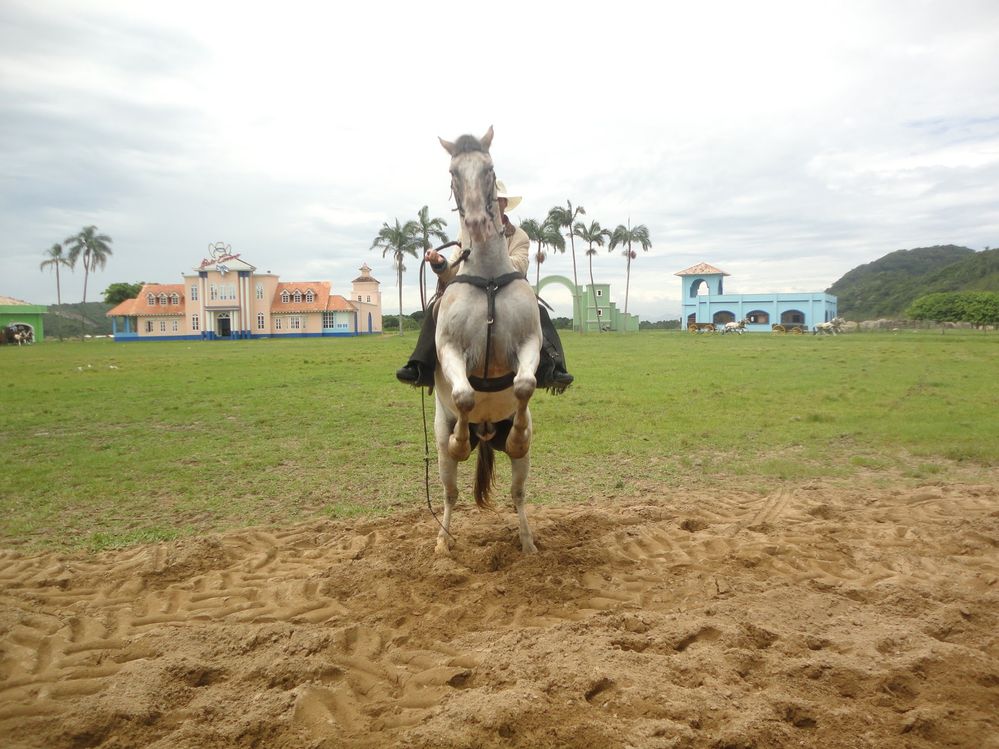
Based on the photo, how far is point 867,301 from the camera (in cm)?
11038

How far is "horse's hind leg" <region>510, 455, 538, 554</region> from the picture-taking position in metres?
6.46

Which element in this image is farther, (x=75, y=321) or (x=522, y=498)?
(x=75, y=321)

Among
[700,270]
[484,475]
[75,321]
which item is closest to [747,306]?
[700,270]

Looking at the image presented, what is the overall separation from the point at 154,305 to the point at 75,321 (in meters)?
49.1

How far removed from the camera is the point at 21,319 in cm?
6838

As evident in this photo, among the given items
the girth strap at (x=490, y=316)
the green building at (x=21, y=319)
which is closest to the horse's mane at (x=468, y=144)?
the girth strap at (x=490, y=316)

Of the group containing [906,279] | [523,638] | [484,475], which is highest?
[906,279]

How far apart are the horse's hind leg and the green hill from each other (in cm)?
10607

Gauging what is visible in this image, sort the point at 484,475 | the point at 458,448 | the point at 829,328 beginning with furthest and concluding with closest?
the point at 829,328, the point at 484,475, the point at 458,448

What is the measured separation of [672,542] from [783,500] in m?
2.29

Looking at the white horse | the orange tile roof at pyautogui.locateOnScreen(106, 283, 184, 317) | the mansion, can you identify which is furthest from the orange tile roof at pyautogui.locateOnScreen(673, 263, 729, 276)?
the orange tile roof at pyautogui.locateOnScreen(106, 283, 184, 317)

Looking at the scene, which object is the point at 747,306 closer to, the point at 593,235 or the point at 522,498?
the point at 593,235

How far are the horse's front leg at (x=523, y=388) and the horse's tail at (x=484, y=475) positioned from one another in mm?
1039

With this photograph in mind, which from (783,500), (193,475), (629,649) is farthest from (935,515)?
(193,475)
